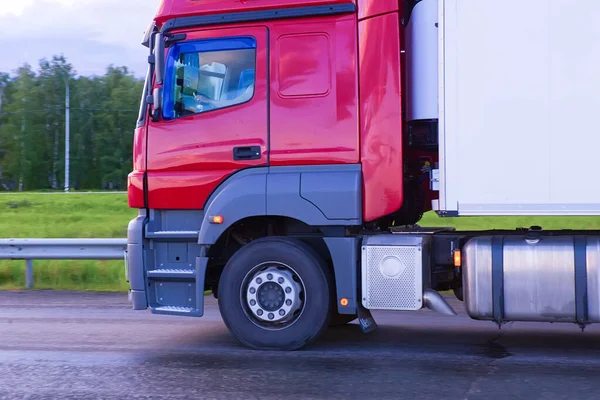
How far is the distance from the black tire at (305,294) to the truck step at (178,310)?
24 cm

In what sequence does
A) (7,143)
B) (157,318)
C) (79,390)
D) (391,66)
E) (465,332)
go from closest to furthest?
(79,390)
(391,66)
(465,332)
(157,318)
(7,143)

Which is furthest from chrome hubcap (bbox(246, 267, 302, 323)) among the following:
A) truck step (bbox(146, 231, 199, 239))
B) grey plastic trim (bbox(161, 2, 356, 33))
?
grey plastic trim (bbox(161, 2, 356, 33))

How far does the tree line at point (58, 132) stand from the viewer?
82688 millimetres

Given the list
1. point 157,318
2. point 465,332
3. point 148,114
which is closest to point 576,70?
point 465,332

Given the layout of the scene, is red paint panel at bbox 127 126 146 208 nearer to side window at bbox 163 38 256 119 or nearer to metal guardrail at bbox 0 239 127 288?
side window at bbox 163 38 256 119

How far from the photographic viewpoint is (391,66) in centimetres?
643

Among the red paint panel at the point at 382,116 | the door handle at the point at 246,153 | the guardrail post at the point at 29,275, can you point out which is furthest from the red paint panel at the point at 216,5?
the guardrail post at the point at 29,275

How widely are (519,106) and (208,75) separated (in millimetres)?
2570

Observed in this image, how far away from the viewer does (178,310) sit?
267 inches

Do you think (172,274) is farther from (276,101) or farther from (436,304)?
(436,304)

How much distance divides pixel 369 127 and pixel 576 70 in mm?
1609

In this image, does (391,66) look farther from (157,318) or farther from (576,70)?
(157,318)

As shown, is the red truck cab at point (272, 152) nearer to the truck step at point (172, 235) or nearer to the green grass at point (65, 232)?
the truck step at point (172, 235)

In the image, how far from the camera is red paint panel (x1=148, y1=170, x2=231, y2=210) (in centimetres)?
678
